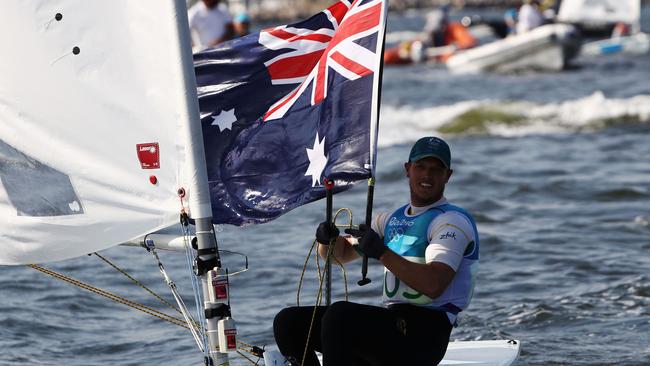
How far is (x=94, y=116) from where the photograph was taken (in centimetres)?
390

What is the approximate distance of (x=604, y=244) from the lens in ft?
28.0

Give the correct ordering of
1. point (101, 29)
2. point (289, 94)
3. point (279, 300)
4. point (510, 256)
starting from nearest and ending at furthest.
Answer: point (101, 29) < point (289, 94) < point (279, 300) < point (510, 256)

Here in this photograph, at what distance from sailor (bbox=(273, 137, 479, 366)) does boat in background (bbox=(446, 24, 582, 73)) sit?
20.1 meters

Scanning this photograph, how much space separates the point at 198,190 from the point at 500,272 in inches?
171

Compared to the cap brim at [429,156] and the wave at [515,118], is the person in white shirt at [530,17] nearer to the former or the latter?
the wave at [515,118]

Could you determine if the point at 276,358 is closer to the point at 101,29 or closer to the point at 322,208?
the point at 101,29

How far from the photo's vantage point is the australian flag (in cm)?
404

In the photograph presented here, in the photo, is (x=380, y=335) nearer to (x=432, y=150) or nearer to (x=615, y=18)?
(x=432, y=150)

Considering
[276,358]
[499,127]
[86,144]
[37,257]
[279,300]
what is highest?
[86,144]

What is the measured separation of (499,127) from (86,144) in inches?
496

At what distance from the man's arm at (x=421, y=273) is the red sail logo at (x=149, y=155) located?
82 cm

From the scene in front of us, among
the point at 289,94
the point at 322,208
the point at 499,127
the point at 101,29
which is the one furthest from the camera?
the point at 499,127

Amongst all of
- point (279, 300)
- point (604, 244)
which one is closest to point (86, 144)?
point (279, 300)

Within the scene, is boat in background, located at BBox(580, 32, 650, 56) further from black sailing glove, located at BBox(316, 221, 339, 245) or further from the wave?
black sailing glove, located at BBox(316, 221, 339, 245)
